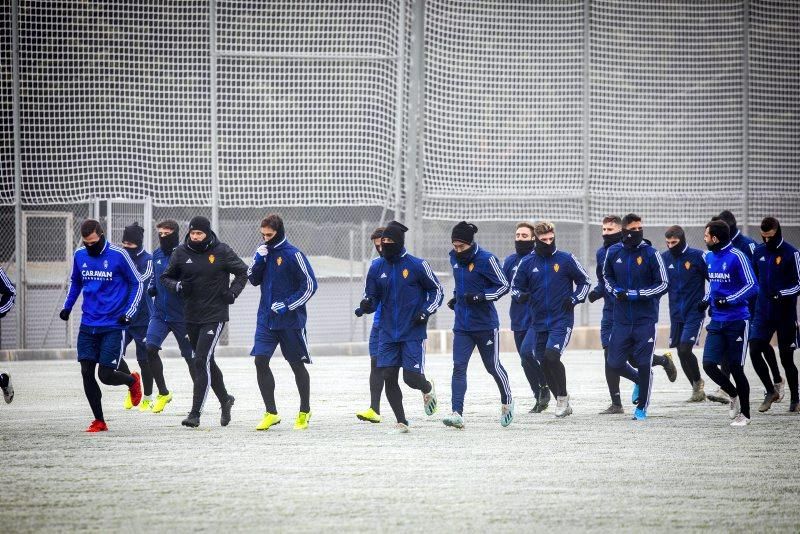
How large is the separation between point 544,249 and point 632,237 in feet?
3.23

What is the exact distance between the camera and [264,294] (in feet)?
43.7

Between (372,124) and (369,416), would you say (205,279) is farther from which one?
(372,124)

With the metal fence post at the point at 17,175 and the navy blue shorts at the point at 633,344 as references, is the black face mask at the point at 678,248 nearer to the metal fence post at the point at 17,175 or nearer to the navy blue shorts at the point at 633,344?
the navy blue shorts at the point at 633,344

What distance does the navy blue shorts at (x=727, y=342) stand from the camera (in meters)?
13.5

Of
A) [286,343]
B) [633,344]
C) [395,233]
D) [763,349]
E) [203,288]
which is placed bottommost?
[763,349]

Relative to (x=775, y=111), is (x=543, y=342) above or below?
below

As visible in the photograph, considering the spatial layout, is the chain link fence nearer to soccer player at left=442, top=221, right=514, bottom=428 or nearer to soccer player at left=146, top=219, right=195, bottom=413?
soccer player at left=146, top=219, right=195, bottom=413

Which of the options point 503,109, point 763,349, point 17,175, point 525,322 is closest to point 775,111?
point 503,109

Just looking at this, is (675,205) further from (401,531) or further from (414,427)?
(401,531)

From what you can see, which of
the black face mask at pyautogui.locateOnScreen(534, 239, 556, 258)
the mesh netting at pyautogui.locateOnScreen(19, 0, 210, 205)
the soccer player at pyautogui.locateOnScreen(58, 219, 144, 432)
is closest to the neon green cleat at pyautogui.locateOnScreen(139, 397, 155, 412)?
the soccer player at pyautogui.locateOnScreen(58, 219, 144, 432)

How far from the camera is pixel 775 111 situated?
3259cm

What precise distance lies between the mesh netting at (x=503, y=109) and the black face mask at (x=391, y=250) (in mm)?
16804

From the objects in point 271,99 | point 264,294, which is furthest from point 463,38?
point 264,294

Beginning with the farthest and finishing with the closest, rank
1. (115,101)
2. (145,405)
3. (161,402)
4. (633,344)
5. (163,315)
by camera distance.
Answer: (115,101) < (163,315) < (145,405) < (161,402) < (633,344)
